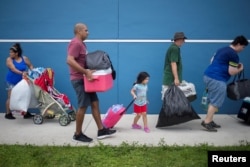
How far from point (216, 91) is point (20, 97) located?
3668 mm

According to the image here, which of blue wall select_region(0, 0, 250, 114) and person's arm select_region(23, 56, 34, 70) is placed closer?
person's arm select_region(23, 56, 34, 70)

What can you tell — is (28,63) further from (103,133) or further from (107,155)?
(107,155)

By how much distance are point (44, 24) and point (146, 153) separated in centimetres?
389

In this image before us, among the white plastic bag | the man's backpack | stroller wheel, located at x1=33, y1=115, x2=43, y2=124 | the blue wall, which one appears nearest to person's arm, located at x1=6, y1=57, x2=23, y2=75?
the white plastic bag

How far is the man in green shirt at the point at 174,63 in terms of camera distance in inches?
259

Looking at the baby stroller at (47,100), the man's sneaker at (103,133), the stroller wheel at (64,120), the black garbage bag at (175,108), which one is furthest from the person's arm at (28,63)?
the black garbage bag at (175,108)

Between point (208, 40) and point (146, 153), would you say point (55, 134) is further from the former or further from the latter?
point (208, 40)

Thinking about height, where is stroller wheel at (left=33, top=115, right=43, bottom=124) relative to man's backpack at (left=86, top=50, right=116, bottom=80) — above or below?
below

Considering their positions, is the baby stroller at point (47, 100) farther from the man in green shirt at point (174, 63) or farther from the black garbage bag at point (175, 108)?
the man in green shirt at point (174, 63)

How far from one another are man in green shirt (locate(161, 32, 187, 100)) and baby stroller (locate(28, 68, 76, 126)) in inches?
78.6

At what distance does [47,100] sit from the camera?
7.02m

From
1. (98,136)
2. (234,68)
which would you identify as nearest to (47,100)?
(98,136)

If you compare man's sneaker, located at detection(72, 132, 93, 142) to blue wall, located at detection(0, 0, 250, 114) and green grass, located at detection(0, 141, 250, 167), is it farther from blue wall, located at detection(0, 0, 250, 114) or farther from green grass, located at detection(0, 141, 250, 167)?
blue wall, located at detection(0, 0, 250, 114)

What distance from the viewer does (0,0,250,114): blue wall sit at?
759cm
